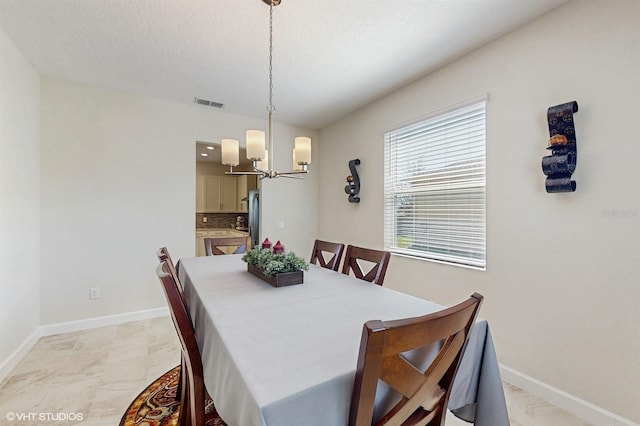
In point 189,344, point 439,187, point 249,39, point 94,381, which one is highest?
point 249,39

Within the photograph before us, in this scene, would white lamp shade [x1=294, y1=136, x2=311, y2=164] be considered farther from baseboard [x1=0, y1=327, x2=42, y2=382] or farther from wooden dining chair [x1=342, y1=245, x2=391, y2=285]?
baseboard [x1=0, y1=327, x2=42, y2=382]

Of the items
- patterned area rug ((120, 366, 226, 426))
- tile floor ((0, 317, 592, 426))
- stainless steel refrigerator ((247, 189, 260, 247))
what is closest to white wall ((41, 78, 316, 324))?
tile floor ((0, 317, 592, 426))

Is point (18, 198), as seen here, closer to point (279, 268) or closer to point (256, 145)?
point (256, 145)

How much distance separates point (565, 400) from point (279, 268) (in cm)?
199

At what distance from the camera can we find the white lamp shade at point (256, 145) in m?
1.92

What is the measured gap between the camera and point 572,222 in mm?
1874

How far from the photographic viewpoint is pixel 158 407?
73.8 inches

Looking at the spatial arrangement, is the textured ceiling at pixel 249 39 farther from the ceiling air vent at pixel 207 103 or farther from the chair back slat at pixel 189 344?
the chair back slat at pixel 189 344

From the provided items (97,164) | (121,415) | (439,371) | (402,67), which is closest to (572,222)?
(439,371)

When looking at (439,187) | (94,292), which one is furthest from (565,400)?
(94,292)

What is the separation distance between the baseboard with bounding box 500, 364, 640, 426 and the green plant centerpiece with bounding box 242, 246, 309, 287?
69.2 inches

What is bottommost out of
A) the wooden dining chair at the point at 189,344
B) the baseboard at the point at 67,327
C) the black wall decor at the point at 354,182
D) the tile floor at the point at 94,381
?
the tile floor at the point at 94,381

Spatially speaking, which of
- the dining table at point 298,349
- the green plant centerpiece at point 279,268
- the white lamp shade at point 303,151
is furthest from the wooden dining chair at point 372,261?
the white lamp shade at point 303,151

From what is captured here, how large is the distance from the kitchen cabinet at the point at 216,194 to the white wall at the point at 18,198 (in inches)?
152
